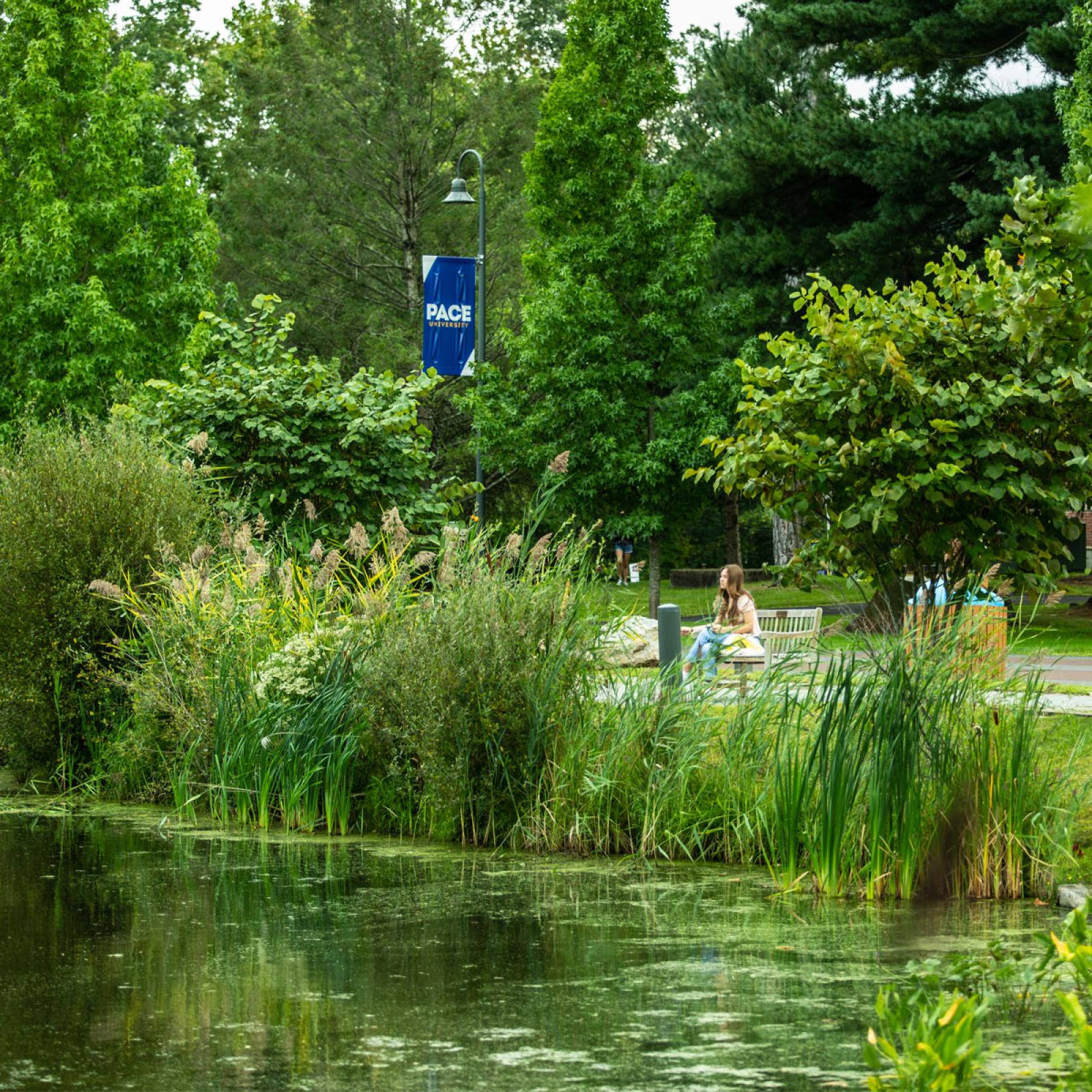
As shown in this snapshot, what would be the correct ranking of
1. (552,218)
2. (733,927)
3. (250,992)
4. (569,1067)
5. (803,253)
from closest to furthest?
(569,1067) → (250,992) → (733,927) → (552,218) → (803,253)

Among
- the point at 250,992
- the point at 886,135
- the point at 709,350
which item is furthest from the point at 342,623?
the point at 886,135

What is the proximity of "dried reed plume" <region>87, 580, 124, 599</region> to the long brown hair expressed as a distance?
16.6 ft

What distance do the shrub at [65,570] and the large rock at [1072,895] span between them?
24.4ft

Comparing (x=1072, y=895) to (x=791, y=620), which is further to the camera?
(x=791, y=620)

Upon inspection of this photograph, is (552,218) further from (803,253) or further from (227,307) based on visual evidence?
(227,307)

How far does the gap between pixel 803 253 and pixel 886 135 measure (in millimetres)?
2809

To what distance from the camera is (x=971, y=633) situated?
8805 mm

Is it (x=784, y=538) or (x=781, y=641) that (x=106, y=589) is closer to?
(x=781, y=641)

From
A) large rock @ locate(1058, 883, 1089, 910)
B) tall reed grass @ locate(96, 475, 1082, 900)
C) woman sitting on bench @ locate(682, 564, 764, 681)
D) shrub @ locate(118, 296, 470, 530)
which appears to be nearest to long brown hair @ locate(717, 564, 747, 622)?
woman sitting on bench @ locate(682, 564, 764, 681)

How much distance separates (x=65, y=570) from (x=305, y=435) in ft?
12.9

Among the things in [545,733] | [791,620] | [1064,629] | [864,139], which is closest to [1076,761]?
[545,733]

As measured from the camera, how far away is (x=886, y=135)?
25.8 meters

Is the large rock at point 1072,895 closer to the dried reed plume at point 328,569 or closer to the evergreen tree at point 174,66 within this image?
the dried reed plume at point 328,569

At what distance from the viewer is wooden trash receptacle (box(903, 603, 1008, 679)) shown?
8672 mm
